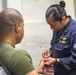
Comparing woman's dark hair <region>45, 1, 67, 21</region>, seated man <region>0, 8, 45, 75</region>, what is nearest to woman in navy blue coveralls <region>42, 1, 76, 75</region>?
woman's dark hair <region>45, 1, 67, 21</region>

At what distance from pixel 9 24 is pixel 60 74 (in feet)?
2.58

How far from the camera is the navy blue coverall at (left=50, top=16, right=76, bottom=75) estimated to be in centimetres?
161

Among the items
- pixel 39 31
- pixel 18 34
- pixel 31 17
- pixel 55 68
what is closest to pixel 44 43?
pixel 39 31

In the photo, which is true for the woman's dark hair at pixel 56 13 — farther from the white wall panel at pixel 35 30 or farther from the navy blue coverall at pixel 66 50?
the white wall panel at pixel 35 30

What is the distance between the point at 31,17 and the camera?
7.09 feet

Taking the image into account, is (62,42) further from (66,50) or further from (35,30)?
(35,30)

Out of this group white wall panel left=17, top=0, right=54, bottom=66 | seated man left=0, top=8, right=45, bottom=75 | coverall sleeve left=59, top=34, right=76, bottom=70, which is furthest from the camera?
white wall panel left=17, top=0, right=54, bottom=66

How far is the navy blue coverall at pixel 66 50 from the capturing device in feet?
5.29

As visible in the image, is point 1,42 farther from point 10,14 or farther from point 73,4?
point 73,4

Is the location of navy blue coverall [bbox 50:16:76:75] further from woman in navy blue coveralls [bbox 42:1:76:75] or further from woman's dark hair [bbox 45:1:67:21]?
woman's dark hair [bbox 45:1:67:21]

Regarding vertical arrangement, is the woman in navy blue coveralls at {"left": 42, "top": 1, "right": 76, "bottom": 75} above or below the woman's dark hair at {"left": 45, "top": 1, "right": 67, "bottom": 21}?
below

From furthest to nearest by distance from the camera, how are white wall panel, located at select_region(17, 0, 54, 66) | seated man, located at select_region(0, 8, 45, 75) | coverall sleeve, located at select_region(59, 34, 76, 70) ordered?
white wall panel, located at select_region(17, 0, 54, 66), coverall sleeve, located at select_region(59, 34, 76, 70), seated man, located at select_region(0, 8, 45, 75)

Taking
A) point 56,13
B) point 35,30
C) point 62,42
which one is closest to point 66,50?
point 62,42

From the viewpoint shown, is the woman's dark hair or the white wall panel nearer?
the woman's dark hair
